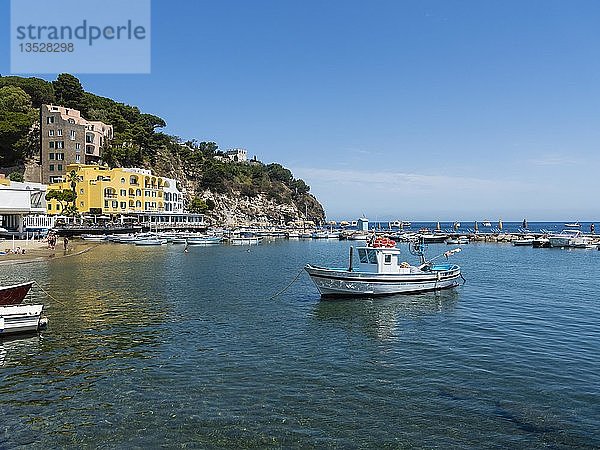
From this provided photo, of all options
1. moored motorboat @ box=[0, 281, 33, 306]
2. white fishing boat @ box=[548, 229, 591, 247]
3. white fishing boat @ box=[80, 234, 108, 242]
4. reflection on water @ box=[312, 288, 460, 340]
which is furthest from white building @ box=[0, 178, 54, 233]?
white fishing boat @ box=[548, 229, 591, 247]

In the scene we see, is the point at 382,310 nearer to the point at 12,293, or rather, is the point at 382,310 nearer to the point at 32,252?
the point at 12,293

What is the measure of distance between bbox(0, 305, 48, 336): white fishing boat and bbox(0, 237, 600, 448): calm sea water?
42.7 inches

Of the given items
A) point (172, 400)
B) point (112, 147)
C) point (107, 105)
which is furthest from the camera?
point (107, 105)

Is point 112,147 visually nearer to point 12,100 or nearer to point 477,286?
point 12,100

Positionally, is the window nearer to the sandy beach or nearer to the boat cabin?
the boat cabin

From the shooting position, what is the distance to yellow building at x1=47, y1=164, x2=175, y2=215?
103938mm

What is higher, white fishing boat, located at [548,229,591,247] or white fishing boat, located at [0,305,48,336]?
white fishing boat, located at [548,229,591,247]

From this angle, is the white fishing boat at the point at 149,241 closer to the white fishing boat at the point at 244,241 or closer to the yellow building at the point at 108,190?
the white fishing boat at the point at 244,241

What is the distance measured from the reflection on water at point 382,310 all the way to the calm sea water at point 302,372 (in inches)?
4.3

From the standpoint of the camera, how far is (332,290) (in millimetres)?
32312

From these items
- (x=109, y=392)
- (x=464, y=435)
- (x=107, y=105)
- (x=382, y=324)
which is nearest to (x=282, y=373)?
(x=109, y=392)

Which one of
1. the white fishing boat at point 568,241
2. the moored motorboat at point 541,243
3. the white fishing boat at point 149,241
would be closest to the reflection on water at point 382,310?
the white fishing boat at point 149,241

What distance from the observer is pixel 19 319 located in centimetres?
2123

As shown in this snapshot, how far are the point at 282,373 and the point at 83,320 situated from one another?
41.3 feet
